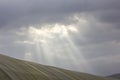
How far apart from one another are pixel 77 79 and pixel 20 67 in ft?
90.1

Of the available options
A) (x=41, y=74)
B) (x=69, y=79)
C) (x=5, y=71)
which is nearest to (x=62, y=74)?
(x=69, y=79)

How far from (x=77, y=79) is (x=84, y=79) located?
9.00 m

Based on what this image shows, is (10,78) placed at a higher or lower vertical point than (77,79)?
lower

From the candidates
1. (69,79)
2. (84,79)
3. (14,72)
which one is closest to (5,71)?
(14,72)

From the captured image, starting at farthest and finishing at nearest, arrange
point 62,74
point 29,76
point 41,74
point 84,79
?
point 84,79, point 62,74, point 41,74, point 29,76

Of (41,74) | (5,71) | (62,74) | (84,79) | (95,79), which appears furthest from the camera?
(95,79)

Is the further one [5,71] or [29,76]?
[29,76]

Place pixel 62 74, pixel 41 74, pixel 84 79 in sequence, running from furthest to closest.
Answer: pixel 84 79, pixel 62 74, pixel 41 74

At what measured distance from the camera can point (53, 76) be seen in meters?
114

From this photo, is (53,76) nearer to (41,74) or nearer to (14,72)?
(41,74)

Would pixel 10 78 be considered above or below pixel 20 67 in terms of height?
below

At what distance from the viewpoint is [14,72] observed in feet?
332

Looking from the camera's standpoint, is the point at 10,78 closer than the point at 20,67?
Yes

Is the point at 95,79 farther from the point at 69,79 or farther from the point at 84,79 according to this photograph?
the point at 69,79
